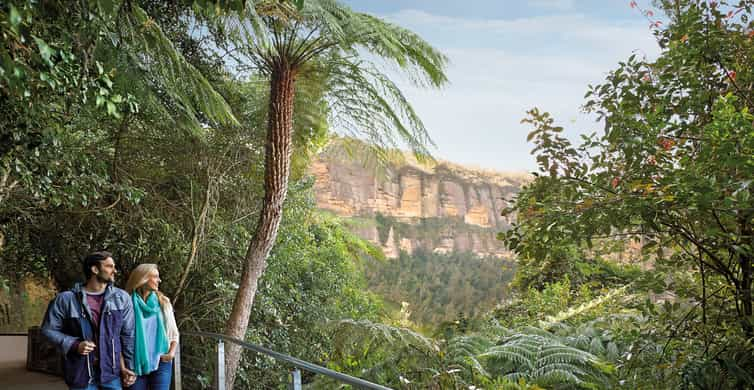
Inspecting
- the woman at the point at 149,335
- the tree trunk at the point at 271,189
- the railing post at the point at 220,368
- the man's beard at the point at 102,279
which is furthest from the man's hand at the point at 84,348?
the tree trunk at the point at 271,189

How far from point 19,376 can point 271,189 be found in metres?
3.35

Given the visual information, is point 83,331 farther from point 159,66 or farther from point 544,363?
point 544,363

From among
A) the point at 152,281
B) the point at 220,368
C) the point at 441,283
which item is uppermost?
the point at 152,281

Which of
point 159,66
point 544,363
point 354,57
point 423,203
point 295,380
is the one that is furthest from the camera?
point 423,203

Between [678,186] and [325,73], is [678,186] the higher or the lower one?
the lower one

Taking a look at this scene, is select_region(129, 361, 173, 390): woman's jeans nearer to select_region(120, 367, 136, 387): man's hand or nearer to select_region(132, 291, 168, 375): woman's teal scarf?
select_region(132, 291, 168, 375): woman's teal scarf

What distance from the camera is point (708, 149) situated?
94.2 inches

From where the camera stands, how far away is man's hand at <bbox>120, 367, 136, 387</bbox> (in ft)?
10.5

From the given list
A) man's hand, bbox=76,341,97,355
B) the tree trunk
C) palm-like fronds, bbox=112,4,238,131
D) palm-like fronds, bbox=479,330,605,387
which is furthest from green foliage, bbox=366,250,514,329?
man's hand, bbox=76,341,97,355

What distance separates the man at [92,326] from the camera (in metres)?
2.91

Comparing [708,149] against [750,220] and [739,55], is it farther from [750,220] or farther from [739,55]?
[739,55]

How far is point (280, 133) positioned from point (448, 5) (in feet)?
69.5

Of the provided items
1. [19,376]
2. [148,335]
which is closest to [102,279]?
[148,335]

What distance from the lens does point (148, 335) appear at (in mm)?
3391
